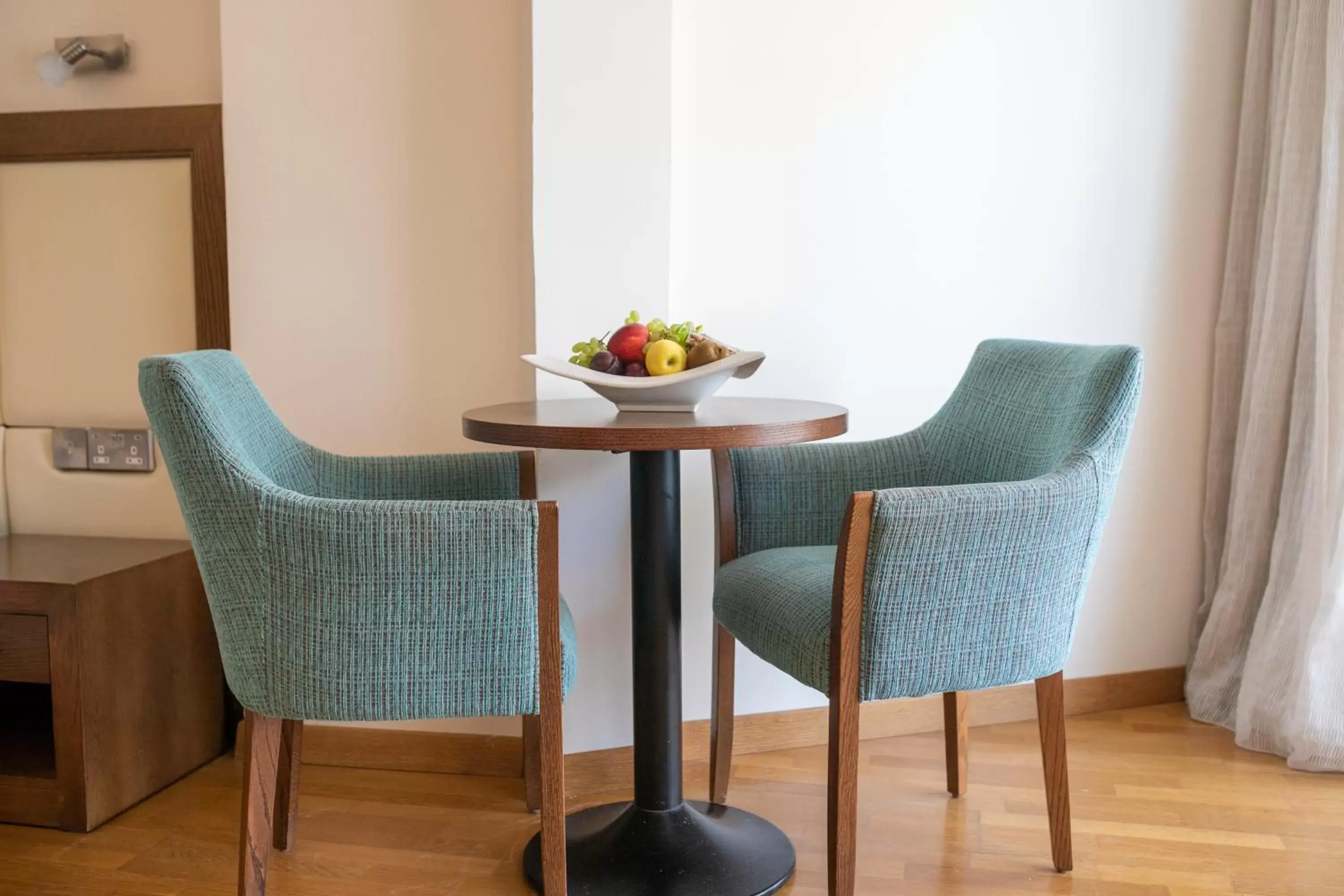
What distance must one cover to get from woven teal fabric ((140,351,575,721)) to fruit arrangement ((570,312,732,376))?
43 centimetres

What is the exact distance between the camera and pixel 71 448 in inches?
101

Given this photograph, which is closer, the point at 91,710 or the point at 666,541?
the point at 666,541

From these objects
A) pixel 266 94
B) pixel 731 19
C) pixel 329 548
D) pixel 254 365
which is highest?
pixel 731 19

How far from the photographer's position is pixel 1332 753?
2.38m

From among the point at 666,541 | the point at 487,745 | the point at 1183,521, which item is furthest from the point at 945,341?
the point at 487,745

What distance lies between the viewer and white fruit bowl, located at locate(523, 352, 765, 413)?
5.94 ft

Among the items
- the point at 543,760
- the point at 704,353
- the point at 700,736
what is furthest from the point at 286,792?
the point at 704,353

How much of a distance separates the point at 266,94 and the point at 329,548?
4.02ft

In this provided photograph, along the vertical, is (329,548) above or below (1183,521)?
above

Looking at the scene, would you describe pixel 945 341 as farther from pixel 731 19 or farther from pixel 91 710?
pixel 91 710

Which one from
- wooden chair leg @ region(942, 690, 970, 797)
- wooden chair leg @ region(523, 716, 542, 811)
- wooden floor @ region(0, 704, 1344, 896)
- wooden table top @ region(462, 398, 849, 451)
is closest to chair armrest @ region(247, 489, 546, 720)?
wooden table top @ region(462, 398, 849, 451)

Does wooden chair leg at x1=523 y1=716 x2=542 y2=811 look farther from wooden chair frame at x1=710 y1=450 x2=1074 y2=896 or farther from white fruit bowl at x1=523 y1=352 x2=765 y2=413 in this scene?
white fruit bowl at x1=523 y1=352 x2=765 y2=413

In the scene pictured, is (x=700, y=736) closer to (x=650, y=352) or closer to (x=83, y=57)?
A: (x=650, y=352)

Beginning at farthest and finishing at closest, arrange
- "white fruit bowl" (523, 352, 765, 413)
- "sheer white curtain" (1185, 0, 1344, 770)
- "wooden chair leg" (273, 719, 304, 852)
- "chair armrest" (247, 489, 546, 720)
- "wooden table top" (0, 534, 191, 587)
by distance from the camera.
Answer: "sheer white curtain" (1185, 0, 1344, 770)
"wooden table top" (0, 534, 191, 587)
"wooden chair leg" (273, 719, 304, 852)
"white fruit bowl" (523, 352, 765, 413)
"chair armrest" (247, 489, 546, 720)
